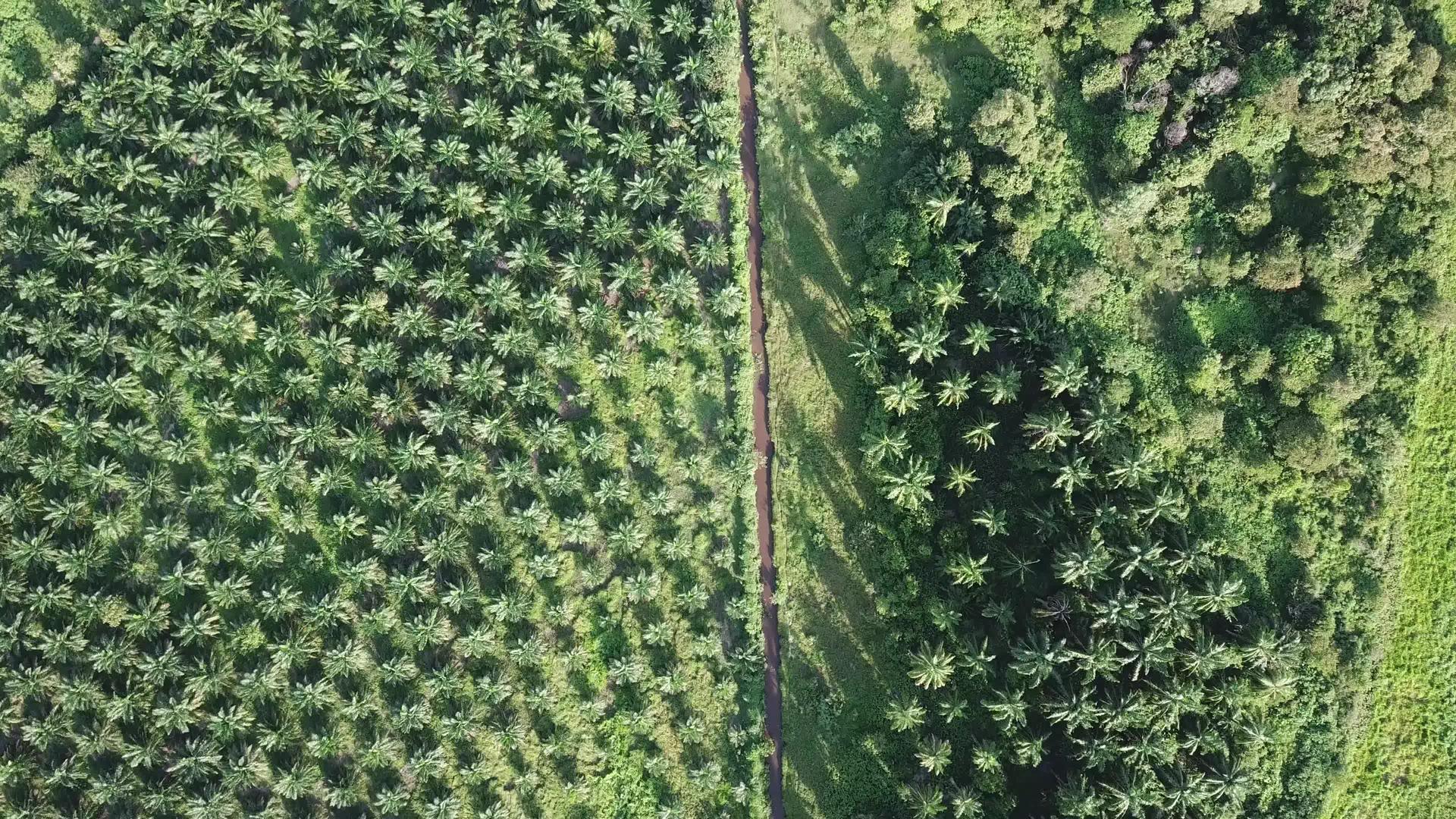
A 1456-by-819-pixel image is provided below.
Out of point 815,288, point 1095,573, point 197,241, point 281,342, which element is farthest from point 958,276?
point 197,241

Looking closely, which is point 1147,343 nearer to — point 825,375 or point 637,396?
point 825,375

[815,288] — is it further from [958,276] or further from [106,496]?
[106,496]

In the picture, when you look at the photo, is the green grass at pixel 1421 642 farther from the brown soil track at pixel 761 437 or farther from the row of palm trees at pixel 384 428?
the row of palm trees at pixel 384 428

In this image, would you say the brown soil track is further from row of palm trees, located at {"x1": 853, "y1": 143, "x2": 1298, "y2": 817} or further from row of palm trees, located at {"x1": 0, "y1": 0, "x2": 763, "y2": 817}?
row of palm trees, located at {"x1": 853, "y1": 143, "x2": 1298, "y2": 817}

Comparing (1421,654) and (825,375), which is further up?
(825,375)

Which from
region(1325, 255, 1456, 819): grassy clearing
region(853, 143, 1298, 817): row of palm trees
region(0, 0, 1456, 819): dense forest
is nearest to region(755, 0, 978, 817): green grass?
region(0, 0, 1456, 819): dense forest

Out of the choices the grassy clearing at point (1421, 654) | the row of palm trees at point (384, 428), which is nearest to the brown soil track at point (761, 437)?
the row of palm trees at point (384, 428)

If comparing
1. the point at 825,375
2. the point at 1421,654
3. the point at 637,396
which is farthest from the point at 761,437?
the point at 1421,654
